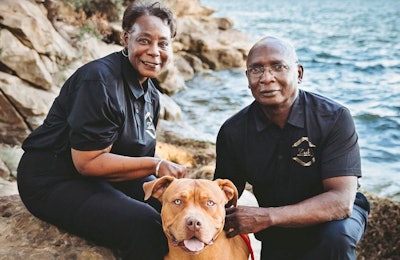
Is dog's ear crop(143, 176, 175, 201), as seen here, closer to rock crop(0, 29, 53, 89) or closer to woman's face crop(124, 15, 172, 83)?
woman's face crop(124, 15, 172, 83)

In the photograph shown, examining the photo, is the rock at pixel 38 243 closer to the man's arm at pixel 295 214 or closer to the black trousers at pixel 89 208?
the black trousers at pixel 89 208

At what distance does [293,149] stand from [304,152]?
8 centimetres

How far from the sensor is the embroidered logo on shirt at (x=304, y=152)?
12.3 feet

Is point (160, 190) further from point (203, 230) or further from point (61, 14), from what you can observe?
point (61, 14)

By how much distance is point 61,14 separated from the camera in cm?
1188

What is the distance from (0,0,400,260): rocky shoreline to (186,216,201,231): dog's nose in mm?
1003

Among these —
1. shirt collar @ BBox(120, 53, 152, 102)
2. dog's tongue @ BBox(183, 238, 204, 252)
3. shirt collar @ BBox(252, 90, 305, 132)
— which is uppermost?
shirt collar @ BBox(120, 53, 152, 102)

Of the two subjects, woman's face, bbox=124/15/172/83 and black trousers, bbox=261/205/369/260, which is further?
woman's face, bbox=124/15/172/83

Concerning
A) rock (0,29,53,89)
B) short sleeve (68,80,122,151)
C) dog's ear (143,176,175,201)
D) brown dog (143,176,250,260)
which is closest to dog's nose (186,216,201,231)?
brown dog (143,176,250,260)

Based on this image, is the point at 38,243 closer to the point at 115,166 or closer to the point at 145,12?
Answer: the point at 115,166

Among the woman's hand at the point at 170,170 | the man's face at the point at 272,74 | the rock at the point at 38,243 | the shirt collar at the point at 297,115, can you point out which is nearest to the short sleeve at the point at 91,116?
the woman's hand at the point at 170,170

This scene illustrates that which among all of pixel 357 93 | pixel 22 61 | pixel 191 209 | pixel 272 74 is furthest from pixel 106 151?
pixel 357 93

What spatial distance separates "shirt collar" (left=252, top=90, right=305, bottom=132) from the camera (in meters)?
3.79

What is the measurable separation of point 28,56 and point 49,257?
5.59m
